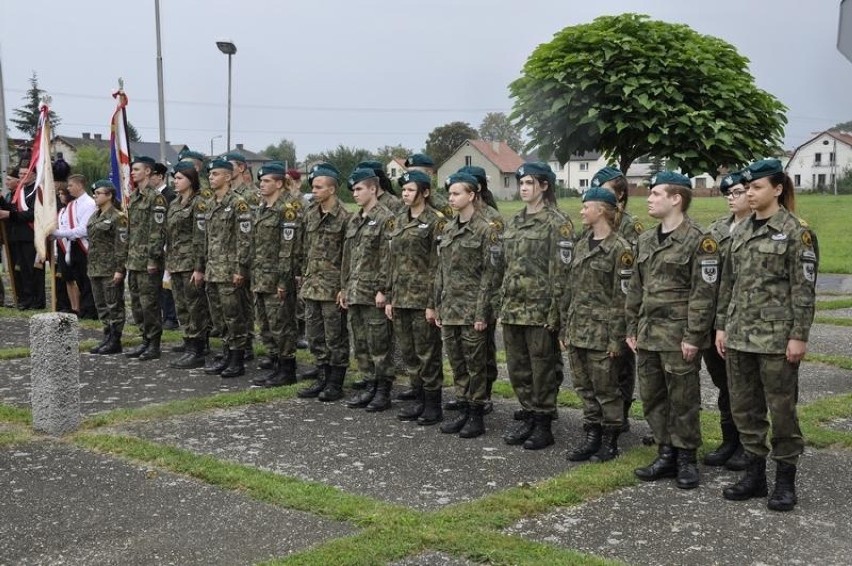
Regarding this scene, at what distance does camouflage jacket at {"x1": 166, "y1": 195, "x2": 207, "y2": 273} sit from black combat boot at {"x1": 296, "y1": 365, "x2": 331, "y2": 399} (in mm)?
2091

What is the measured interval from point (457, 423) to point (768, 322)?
8.43ft

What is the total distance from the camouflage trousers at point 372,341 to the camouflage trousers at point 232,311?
1674mm

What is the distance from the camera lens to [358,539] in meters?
4.54

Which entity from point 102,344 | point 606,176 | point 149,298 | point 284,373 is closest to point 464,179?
point 606,176

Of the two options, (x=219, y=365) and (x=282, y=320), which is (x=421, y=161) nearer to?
(x=282, y=320)

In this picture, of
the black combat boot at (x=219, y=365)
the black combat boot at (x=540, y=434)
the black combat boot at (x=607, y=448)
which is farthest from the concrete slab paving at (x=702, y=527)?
the black combat boot at (x=219, y=365)

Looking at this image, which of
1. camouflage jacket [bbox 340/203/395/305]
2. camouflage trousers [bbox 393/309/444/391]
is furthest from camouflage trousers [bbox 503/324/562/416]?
camouflage jacket [bbox 340/203/395/305]

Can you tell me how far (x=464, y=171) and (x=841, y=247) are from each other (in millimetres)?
22750

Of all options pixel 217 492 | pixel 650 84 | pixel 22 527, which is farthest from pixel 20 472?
pixel 650 84

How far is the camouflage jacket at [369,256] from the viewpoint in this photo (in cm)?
750

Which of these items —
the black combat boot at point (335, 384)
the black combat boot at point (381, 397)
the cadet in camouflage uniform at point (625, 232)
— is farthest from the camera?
the black combat boot at point (335, 384)

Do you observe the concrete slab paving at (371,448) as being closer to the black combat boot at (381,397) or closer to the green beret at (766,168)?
the black combat boot at (381,397)

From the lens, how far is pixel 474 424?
6.75 m

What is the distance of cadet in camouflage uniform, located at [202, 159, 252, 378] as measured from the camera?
28.7 ft
